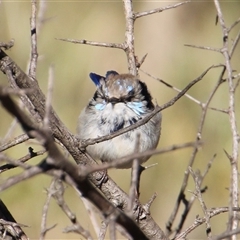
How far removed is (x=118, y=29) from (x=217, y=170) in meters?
1.98

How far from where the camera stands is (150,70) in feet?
22.2

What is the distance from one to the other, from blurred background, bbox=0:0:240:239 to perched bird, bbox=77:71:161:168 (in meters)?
2.02

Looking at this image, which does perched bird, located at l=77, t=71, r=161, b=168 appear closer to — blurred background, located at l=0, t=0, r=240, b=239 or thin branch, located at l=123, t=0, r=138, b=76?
thin branch, located at l=123, t=0, r=138, b=76

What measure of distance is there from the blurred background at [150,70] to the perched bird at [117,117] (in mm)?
2019

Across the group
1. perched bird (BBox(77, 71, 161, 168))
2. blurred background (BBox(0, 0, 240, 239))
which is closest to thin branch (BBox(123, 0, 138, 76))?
perched bird (BBox(77, 71, 161, 168))

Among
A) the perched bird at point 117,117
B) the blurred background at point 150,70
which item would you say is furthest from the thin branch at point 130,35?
the blurred background at point 150,70

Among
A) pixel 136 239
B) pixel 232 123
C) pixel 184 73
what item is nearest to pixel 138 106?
pixel 232 123

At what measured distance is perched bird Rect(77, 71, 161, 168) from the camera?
Result: 4.01 metres

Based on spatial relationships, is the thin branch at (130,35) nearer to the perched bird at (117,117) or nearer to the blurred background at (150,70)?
the perched bird at (117,117)

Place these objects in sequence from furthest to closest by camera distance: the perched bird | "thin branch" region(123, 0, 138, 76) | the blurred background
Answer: the blurred background < the perched bird < "thin branch" region(123, 0, 138, 76)

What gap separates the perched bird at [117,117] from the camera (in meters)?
4.01

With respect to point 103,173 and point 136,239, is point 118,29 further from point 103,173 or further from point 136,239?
point 136,239

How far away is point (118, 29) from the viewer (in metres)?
6.62

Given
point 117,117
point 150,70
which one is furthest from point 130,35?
point 150,70
